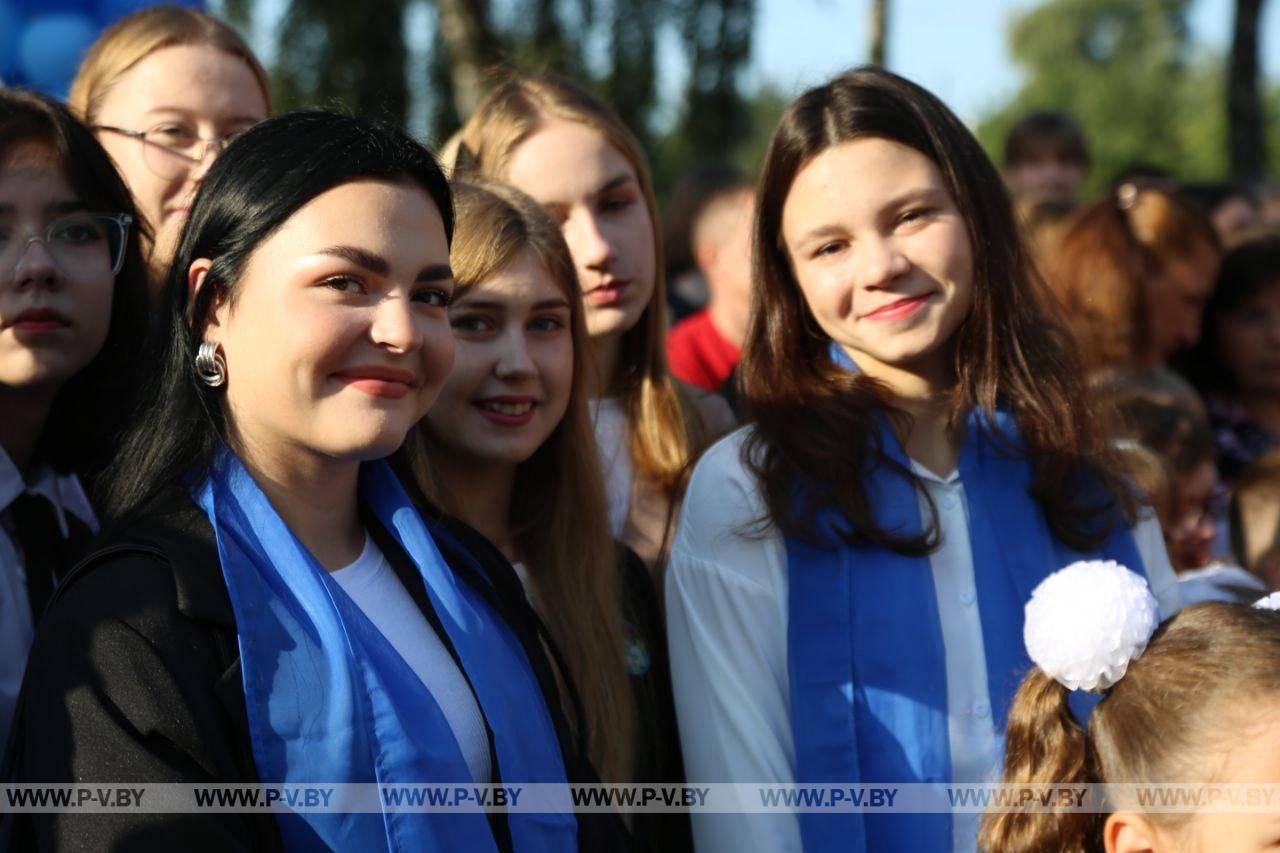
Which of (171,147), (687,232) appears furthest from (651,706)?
(687,232)

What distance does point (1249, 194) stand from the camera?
7816mm

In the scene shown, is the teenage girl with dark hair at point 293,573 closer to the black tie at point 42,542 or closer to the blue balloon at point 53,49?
the black tie at point 42,542

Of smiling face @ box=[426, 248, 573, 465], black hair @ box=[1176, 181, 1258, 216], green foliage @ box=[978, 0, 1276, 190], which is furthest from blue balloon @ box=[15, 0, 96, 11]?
green foliage @ box=[978, 0, 1276, 190]

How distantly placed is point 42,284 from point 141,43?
1072mm

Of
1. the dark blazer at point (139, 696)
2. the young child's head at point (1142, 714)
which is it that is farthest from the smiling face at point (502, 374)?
the young child's head at point (1142, 714)

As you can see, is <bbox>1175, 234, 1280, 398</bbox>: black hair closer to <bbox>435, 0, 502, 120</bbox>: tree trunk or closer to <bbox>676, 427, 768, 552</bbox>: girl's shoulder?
<bbox>676, 427, 768, 552</bbox>: girl's shoulder

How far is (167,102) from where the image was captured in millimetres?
3350

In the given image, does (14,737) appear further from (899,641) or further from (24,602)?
(899,641)

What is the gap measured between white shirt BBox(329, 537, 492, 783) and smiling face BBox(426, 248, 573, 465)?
26.0 inches

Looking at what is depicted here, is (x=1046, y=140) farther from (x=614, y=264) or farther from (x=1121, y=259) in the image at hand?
(x=614, y=264)

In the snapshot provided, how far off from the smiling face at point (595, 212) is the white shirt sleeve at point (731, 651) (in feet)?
2.64

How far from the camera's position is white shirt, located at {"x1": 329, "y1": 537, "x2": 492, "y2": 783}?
2223 mm

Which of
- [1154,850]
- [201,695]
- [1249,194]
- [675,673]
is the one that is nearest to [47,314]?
[201,695]

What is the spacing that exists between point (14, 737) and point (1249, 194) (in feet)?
24.1
